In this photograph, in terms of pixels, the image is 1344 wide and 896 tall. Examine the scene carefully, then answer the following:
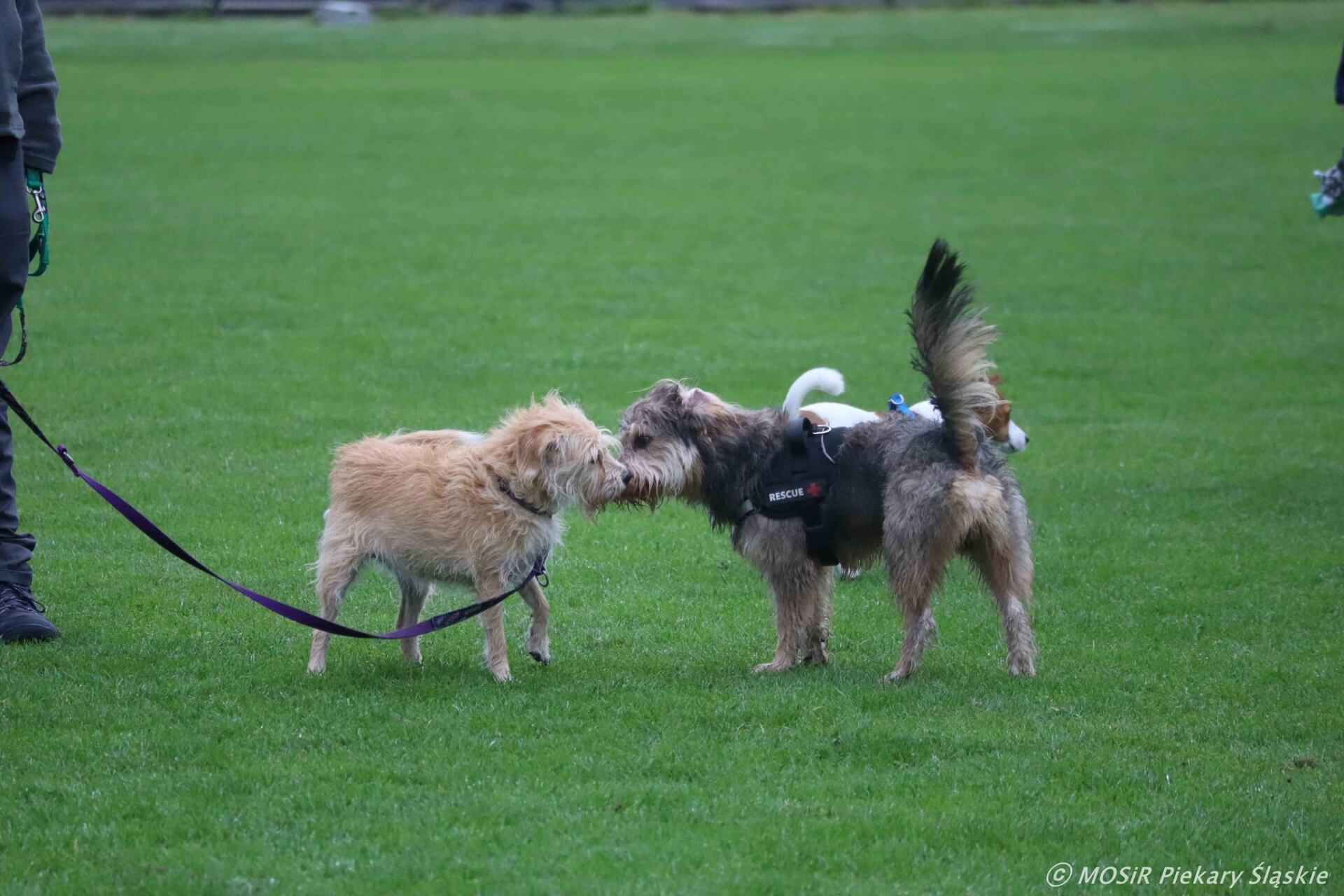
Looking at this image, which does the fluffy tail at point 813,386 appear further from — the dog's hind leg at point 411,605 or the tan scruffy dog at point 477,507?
the dog's hind leg at point 411,605

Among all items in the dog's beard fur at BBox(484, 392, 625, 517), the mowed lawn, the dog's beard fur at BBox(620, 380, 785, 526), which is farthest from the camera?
the dog's beard fur at BBox(620, 380, 785, 526)

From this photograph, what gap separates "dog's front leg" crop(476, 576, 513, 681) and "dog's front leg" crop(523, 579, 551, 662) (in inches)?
7.3

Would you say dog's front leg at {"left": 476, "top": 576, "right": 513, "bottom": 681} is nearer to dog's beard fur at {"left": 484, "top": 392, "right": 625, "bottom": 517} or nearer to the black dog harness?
dog's beard fur at {"left": 484, "top": 392, "right": 625, "bottom": 517}

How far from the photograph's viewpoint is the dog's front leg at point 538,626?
21.1ft

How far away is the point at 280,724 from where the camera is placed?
5.61 metres

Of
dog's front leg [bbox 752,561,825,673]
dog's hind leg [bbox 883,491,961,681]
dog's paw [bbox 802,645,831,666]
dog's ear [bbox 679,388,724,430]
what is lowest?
dog's paw [bbox 802,645,831,666]

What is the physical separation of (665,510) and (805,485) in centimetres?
296

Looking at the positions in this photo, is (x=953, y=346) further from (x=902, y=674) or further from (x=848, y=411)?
(x=848, y=411)

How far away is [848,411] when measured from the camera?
8.05 meters

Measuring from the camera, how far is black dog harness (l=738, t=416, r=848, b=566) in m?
6.63

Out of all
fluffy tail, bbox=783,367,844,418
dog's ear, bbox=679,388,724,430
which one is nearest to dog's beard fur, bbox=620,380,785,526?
dog's ear, bbox=679,388,724,430

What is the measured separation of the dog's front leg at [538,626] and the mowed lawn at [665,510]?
137 millimetres

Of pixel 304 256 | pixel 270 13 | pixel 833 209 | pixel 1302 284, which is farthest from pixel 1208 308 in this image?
pixel 270 13

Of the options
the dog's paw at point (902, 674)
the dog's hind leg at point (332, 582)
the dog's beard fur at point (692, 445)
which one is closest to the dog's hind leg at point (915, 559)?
the dog's paw at point (902, 674)
